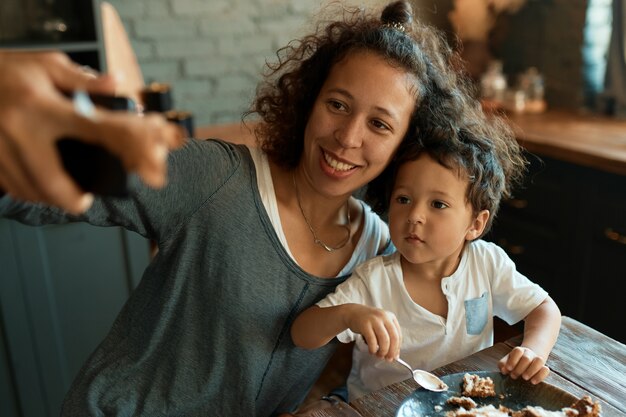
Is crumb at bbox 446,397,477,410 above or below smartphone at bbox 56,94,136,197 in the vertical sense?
below

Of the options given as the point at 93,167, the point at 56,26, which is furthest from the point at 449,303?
the point at 56,26

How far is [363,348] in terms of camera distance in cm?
130

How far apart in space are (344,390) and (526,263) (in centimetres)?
162

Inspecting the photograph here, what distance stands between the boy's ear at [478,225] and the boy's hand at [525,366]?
0.29 m

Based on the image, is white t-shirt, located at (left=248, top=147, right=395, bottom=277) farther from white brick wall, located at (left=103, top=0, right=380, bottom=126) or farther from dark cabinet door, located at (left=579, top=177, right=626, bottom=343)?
white brick wall, located at (left=103, top=0, right=380, bottom=126)

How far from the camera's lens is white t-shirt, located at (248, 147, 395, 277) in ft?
4.10

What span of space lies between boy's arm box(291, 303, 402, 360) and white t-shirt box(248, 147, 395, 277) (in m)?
0.14

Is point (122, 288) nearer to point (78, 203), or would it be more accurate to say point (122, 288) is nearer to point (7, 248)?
point (7, 248)

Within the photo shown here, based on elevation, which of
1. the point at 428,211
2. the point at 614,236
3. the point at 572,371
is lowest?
the point at 614,236

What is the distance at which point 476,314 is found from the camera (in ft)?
4.17

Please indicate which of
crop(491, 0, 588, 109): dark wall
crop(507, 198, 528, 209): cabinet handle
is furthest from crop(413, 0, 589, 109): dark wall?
crop(507, 198, 528, 209): cabinet handle

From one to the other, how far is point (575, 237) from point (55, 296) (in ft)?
6.62

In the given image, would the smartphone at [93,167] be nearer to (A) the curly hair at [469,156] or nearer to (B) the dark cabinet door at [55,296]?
(A) the curly hair at [469,156]

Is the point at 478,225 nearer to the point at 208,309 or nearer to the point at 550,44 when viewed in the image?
the point at 208,309
